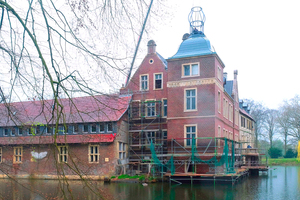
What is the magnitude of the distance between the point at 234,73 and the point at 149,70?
12.8m

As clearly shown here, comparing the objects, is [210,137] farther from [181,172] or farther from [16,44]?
[16,44]

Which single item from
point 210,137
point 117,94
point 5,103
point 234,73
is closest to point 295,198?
point 210,137

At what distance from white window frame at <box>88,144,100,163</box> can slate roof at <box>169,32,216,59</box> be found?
9748 millimetres

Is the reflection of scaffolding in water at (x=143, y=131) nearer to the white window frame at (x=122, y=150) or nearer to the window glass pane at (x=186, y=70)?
the white window frame at (x=122, y=150)

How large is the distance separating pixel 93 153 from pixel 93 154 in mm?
96

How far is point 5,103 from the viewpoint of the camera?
592cm

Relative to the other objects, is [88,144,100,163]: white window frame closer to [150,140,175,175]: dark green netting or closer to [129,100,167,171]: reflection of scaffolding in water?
[129,100,167,171]: reflection of scaffolding in water

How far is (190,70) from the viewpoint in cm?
2606

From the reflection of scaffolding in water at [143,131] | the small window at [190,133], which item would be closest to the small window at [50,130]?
the small window at [190,133]

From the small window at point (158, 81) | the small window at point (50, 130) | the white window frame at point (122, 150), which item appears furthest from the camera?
the small window at point (158, 81)

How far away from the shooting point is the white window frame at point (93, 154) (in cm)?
2699

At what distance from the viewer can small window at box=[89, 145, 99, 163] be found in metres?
27.1

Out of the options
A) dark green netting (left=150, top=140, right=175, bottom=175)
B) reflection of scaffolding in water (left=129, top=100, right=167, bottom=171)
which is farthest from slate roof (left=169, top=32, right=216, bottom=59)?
dark green netting (left=150, top=140, right=175, bottom=175)

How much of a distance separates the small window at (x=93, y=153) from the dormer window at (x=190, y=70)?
30.8ft
